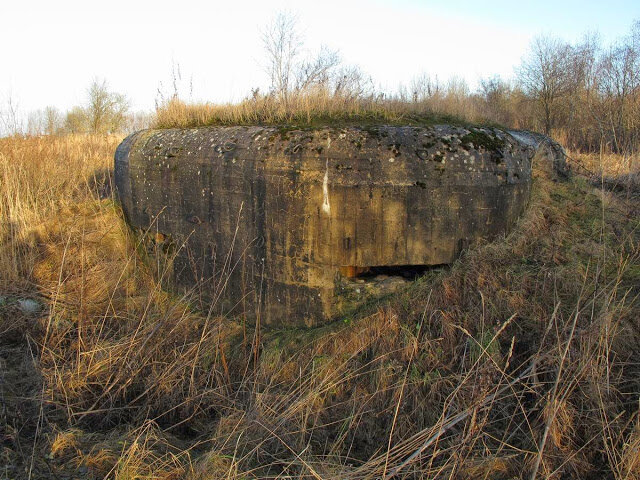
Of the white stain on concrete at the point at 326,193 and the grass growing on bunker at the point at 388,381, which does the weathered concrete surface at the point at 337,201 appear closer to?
the white stain on concrete at the point at 326,193

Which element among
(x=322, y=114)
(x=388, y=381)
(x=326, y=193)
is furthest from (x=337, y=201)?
(x=388, y=381)

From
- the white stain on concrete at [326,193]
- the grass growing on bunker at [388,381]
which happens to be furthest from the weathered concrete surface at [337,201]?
the grass growing on bunker at [388,381]

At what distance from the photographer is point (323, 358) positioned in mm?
3158

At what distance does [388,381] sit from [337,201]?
131cm

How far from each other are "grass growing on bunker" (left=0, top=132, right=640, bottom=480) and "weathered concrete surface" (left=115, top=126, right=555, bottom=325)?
26 centimetres

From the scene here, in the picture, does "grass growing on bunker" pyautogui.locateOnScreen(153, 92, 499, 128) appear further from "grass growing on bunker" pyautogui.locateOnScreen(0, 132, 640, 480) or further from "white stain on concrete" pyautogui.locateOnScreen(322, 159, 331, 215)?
"grass growing on bunker" pyautogui.locateOnScreen(0, 132, 640, 480)

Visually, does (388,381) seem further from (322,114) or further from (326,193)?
(322,114)

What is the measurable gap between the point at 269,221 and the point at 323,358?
1.14 m

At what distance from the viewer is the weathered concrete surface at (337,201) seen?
328 centimetres

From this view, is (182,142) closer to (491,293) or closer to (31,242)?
(31,242)

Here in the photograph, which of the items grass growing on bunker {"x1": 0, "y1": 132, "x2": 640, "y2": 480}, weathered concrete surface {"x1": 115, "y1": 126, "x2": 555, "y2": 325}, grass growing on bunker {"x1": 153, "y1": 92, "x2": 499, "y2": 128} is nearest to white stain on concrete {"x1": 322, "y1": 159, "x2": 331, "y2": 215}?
weathered concrete surface {"x1": 115, "y1": 126, "x2": 555, "y2": 325}

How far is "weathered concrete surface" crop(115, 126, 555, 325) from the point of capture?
3275 mm

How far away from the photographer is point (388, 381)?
2883 mm

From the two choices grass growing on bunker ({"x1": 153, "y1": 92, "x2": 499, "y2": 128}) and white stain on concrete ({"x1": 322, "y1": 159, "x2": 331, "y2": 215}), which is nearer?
white stain on concrete ({"x1": 322, "y1": 159, "x2": 331, "y2": 215})
